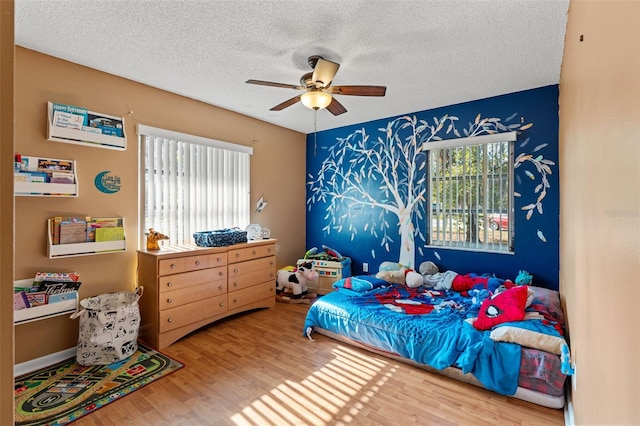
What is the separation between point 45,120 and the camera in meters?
2.46

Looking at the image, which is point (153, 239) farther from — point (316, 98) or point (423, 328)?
point (423, 328)

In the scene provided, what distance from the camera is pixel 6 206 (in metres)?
0.46

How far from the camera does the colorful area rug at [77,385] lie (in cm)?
191

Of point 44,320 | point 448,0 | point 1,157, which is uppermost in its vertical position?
point 448,0

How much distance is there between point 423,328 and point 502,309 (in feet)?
2.15

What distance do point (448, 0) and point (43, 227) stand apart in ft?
Result: 11.4

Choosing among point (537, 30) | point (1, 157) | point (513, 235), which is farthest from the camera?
point (513, 235)

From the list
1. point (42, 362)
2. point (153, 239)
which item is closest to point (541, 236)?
point (153, 239)

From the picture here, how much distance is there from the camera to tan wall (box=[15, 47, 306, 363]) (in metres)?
2.38

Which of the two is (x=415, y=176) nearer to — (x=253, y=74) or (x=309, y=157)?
(x=309, y=157)

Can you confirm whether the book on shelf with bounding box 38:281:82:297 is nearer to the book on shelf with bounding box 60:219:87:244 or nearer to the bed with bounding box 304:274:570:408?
the book on shelf with bounding box 60:219:87:244

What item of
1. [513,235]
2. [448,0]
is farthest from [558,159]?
[448,0]

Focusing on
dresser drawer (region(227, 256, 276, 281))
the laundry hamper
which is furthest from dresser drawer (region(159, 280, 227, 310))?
the laundry hamper

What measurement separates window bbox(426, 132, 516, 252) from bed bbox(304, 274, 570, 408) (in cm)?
65
